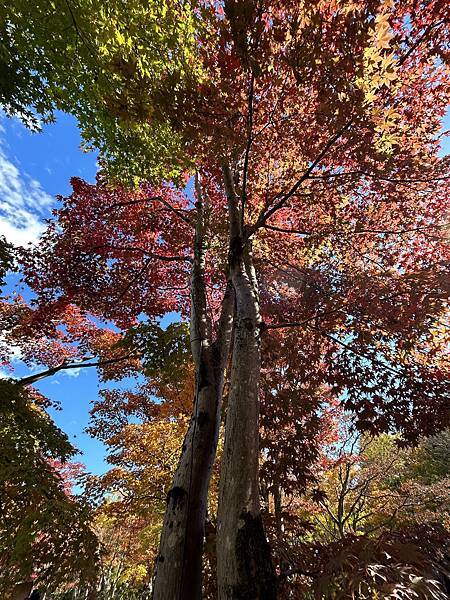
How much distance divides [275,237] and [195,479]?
18.1 ft

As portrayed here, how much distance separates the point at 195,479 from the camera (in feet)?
10.0

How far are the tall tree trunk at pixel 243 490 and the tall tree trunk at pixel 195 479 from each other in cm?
74

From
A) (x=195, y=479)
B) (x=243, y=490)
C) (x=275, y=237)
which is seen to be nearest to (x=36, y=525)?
(x=195, y=479)

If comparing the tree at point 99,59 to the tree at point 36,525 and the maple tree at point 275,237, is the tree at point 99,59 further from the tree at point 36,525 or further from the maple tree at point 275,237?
the tree at point 36,525

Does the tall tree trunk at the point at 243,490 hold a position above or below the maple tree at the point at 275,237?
below

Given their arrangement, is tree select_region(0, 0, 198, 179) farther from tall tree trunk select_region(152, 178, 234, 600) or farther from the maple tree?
tall tree trunk select_region(152, 178, 234, 600)

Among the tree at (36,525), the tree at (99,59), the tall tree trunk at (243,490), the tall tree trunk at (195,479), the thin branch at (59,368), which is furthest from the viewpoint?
the thin branch at (59,368)

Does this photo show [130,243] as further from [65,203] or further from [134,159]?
[134,159]

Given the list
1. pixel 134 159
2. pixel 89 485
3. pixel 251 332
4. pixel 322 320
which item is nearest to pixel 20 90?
pixel 134 159

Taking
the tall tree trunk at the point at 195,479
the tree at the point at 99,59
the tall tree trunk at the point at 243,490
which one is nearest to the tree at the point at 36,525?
the tall tree trunk at the point at 195,479

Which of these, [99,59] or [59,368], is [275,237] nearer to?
[99,59]

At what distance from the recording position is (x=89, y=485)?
7059 millimetres

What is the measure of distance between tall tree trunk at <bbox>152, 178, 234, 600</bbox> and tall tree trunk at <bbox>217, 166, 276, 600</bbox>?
2.43 ft

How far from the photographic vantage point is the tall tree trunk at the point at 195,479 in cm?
253
